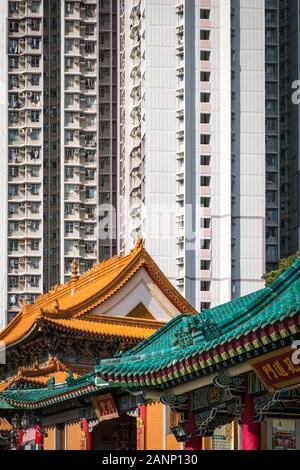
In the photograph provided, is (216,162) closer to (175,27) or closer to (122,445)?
(175,27)

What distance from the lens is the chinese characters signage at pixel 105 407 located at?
32.7 metres

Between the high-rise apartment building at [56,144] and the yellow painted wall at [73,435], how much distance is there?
219ft

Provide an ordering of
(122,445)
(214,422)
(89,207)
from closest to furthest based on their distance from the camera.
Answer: (214,422)
(122,445)
(89,207)

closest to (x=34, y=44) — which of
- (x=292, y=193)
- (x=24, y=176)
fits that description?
(x=24, y=176)

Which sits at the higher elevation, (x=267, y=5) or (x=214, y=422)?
(x=267, y=5)

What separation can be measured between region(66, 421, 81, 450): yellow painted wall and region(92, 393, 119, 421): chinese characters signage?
2951mm

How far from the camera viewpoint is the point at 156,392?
26.7 metres

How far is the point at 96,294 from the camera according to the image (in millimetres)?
44219

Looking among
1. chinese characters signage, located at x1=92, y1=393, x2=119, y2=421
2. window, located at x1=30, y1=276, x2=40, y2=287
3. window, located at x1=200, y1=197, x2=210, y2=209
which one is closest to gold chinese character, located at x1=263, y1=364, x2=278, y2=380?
chinese characters signage, located at x1=92, y1=393, x2=119, y2=421

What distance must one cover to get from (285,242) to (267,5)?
18.5 meters

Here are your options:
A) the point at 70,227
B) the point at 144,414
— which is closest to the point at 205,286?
the point at 70,227

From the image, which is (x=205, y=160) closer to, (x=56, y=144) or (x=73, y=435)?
(x=56, y=144)

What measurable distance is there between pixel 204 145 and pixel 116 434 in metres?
54.2
